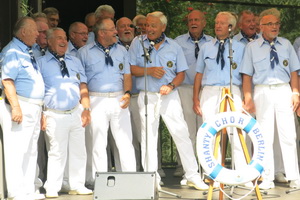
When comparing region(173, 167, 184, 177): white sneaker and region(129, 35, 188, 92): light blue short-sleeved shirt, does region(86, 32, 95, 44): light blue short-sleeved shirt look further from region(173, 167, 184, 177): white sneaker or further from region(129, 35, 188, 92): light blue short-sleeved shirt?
region(173, 167, 184, 177): white sneaker

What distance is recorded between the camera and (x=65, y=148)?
366 inches

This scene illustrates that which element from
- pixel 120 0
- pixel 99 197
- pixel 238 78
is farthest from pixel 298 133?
pixel 99 197

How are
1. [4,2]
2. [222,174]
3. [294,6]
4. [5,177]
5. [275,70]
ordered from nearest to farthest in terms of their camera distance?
[222,174] → [5,177] → [275,70] → [4,2] → [294,6]

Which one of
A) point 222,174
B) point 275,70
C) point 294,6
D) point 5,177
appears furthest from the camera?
point 294,6

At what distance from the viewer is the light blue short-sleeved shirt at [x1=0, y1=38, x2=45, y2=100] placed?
28.2 ft

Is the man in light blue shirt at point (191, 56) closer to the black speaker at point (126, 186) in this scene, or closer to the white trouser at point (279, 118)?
the white trouser at point (279, 118)

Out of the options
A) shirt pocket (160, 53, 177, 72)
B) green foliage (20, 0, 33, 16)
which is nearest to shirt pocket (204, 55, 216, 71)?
shirt pocket (160, 53, 177, 72)

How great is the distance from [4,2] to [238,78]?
9.20 feet

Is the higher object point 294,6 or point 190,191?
point 294,6

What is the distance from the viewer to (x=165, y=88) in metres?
9.55

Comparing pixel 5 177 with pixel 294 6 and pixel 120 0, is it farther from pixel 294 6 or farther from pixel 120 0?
pixel 294 6

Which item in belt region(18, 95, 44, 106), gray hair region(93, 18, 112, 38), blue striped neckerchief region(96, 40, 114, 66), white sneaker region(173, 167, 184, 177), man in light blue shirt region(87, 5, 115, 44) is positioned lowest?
white sneaker region(173, 167, 184, 177)

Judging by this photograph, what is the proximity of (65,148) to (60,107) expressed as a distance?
0.46 meters

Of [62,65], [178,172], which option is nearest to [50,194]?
[62,65]
